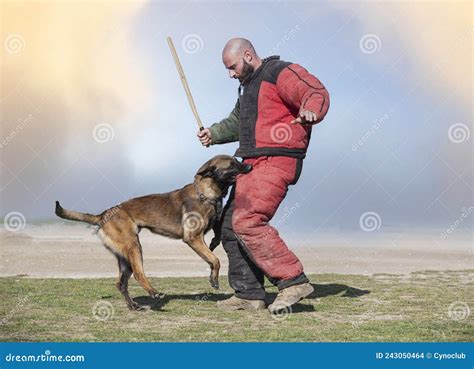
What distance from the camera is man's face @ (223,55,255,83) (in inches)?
277

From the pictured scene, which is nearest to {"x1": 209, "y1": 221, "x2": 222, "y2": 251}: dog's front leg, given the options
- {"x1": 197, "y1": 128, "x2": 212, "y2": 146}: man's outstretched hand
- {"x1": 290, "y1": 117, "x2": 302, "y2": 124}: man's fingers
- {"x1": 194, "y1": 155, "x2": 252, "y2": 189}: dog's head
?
{"x1": 194, "y1": 155, "x2": 252, "y2": 189}: dog's head

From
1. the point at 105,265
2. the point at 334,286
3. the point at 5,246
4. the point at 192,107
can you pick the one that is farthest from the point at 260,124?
the point at 5,246

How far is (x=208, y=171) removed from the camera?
7.89 metres

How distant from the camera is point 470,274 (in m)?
11.7

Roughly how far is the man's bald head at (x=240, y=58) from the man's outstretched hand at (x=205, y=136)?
2.87 feet

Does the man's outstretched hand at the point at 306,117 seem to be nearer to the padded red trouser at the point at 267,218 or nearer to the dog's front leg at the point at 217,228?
the padded red trouser at the point at 267,218

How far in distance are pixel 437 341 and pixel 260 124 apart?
2.58 meters

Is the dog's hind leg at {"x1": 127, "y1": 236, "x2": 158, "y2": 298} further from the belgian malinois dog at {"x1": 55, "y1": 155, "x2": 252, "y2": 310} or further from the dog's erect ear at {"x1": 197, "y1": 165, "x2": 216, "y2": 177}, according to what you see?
the dog's erect ear at {"x1": 197, "y1": 165, "x2": 216, "y2": 177}

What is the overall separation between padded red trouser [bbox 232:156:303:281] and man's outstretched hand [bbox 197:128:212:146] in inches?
41.6

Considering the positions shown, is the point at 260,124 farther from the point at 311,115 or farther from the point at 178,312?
the point at 178,312

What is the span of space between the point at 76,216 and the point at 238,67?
7.78 feet

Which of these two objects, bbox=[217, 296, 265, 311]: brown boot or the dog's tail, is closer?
bbox=[217, 296, 265, 311]: brown boot

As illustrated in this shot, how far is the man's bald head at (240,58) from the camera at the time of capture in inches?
276

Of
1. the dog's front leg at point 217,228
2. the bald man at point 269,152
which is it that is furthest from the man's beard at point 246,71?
the dog's front leg at point 217,228
